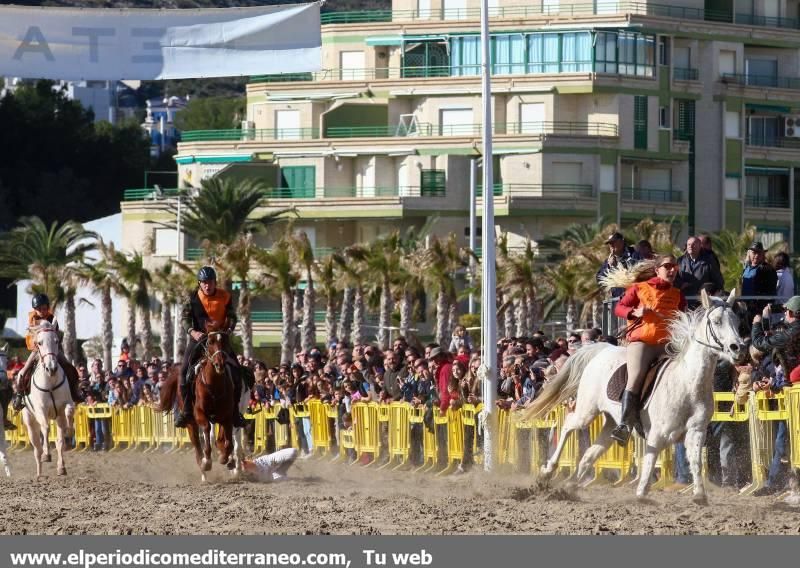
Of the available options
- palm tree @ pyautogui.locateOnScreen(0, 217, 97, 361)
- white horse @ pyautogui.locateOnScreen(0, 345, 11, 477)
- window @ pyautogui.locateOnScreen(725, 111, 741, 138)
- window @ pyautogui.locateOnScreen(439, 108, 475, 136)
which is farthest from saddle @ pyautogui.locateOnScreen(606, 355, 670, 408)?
window @ pyautogui.locateOnScreen(725, 111, 741, 138)

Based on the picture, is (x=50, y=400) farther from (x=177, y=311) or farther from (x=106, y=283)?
(x=106, y=283)

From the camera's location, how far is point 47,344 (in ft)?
80.1

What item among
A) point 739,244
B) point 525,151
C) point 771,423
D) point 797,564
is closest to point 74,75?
point 771,423

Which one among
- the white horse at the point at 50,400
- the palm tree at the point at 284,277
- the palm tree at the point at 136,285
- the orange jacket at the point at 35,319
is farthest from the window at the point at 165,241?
the orange jacket at the point at 35,319

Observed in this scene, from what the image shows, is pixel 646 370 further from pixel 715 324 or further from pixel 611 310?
pixel 611 310

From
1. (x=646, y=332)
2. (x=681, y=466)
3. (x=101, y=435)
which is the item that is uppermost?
(x=646, y=332)

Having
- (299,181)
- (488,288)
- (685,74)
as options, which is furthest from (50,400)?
(685,74)

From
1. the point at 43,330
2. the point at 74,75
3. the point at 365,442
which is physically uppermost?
the point at 74,75

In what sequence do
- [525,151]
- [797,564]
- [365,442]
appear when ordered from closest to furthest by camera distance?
1. [797,564]
2. [365,442]
3. [525,151]

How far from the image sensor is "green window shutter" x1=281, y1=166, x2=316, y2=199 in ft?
244

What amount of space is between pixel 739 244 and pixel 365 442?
33002 mm

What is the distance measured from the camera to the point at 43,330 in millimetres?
24203

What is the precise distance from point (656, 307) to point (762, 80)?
6109 centimetres

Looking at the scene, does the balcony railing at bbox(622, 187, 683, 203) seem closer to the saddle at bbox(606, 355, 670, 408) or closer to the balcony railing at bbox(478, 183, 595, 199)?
the balcony railing at bbox(478, 183, 595, 199)
